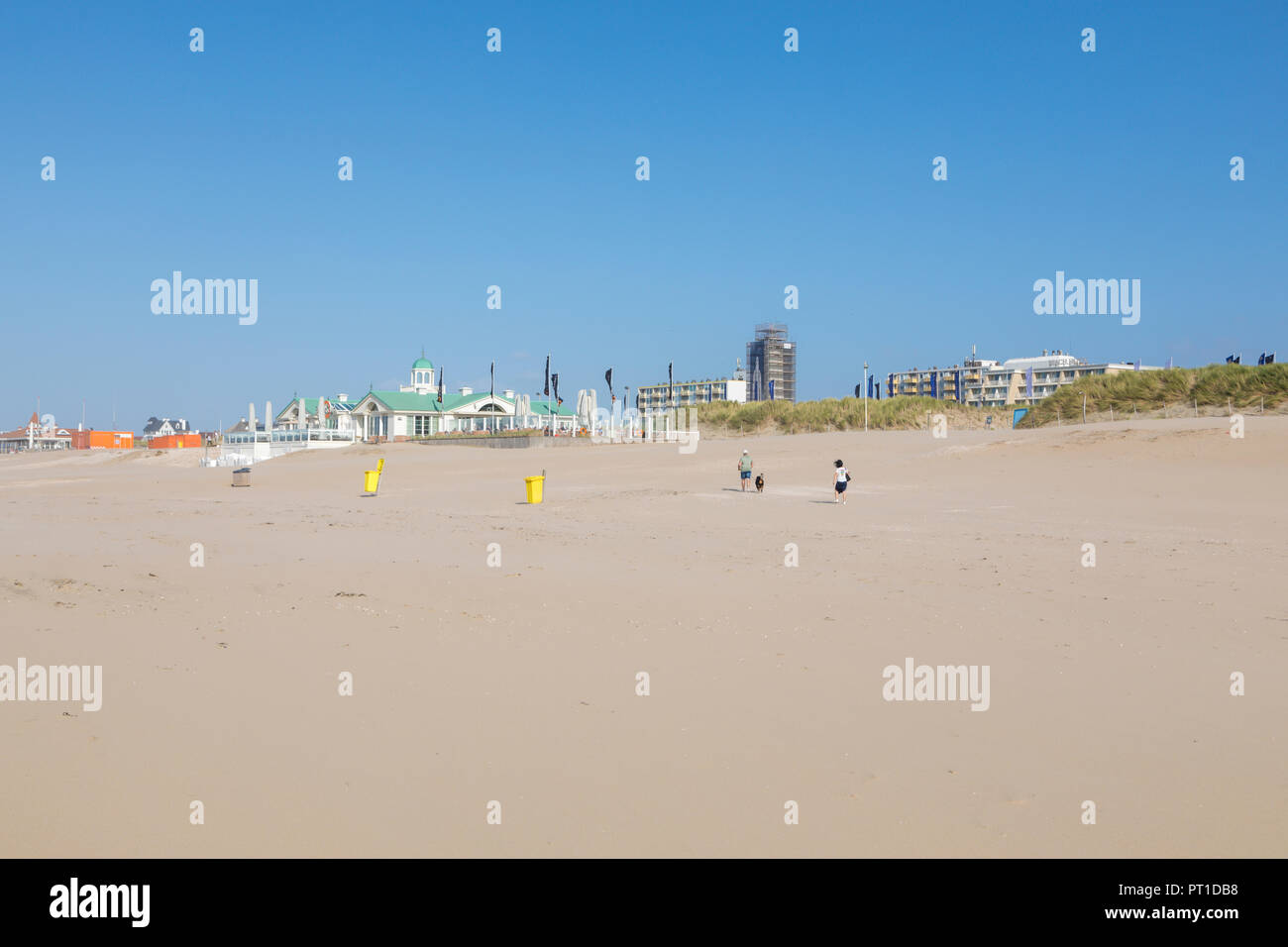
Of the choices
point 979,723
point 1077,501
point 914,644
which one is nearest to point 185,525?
point 914,644

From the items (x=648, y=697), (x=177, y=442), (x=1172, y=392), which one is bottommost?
(x=648, y=697)

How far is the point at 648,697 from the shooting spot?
5.78m

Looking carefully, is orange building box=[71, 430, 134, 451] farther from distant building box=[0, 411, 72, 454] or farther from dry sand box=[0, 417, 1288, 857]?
dry sand box=[0, 417, 1288, 857]

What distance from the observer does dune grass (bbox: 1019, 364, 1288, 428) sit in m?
39.2

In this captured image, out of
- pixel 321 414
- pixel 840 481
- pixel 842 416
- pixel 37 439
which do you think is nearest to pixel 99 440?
pixel 37 439

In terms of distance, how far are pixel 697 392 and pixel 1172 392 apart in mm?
147410

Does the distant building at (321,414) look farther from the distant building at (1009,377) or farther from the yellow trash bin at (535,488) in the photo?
the distant building at (1009,377)

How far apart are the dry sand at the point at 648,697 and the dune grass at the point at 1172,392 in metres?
31.3

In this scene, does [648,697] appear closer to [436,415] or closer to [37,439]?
[436,415]

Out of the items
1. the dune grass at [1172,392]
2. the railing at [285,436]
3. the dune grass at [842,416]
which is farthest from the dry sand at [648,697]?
the railing at [285,436]

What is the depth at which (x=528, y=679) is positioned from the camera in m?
6.16

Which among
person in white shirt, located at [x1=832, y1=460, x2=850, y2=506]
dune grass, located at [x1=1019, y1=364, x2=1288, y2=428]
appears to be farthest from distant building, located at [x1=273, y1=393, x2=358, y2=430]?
person in white shirt, located at [x1=832, y1=460, x2=850, y2=506]
